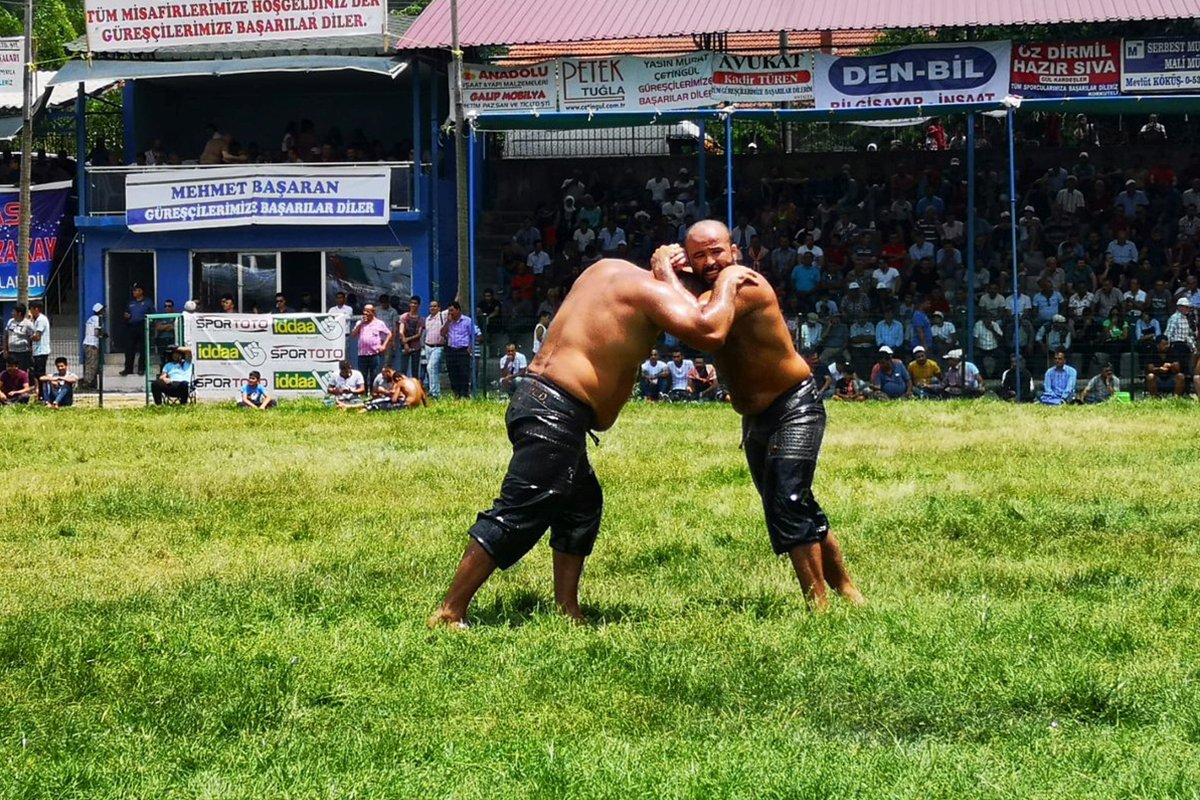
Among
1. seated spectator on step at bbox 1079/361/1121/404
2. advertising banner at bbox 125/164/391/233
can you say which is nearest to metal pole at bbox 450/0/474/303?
advertising banner at bbox 125/164/391/233

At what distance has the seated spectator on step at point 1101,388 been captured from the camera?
21516 mm

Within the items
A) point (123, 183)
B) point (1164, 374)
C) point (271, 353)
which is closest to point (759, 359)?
point (1164, 374)

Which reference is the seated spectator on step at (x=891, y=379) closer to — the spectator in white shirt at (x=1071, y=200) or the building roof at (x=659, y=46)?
the building roof at (x=659, y=46)

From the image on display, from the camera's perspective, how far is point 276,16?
1128 inches

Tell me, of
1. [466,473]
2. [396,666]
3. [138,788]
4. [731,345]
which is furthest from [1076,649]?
[466,473]

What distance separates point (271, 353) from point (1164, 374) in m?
11.8

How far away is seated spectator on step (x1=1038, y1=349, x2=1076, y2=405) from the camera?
21.5m

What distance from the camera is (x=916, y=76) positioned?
24.8 metres

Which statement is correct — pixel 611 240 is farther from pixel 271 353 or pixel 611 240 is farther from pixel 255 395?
pixel 255 395

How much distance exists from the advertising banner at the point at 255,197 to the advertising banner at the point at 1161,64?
1179 cm

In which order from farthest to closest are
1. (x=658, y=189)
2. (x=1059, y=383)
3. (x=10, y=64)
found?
(x=10, y=64) → (x=658, y=189) → (x=1059, y=383)

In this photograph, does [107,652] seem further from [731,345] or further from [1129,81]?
[1129,81]

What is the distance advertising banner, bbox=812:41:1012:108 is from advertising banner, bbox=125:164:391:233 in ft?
25.3

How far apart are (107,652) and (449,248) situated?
24.2 meters
